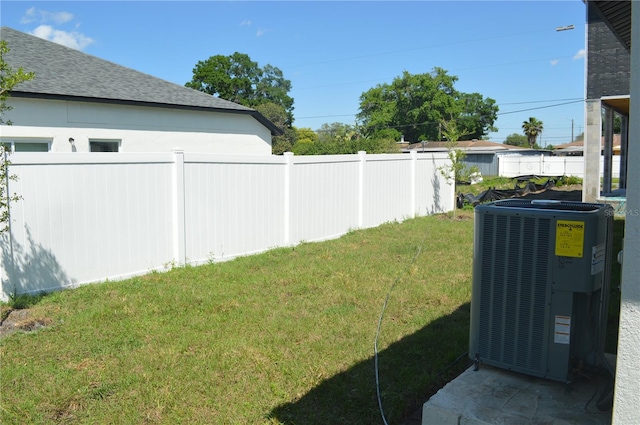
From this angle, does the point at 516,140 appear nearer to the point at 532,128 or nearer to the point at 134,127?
the point at 532,128

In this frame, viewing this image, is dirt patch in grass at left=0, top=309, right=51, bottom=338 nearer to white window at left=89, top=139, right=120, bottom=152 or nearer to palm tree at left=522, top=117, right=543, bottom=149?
white window at left=89, top=139, right=120, bottom=152

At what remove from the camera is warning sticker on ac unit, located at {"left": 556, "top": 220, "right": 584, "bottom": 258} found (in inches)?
113

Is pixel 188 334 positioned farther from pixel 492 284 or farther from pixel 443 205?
pixel 443 205

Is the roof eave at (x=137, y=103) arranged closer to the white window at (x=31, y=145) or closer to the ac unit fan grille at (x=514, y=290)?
the white window at (x=31, y=145)

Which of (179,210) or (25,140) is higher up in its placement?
(25,140)

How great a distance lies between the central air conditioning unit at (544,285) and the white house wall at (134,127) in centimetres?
963

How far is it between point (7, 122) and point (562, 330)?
552cm

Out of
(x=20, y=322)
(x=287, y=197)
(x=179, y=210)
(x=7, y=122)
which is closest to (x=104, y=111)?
(x=287, y=197)

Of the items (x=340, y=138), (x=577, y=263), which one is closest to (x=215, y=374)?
(x=577, y=263)

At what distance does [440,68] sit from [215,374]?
233 feet

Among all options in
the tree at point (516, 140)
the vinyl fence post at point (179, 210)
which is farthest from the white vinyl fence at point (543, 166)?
the tree at point (516, 140)

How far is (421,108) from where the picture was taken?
6788cm

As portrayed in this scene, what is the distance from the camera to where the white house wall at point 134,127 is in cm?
1033

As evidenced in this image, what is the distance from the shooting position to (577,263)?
2885 mm
